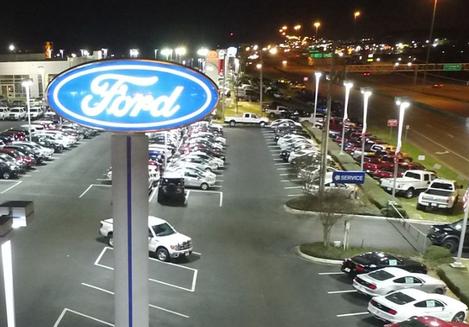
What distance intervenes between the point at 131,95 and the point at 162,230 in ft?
50.4

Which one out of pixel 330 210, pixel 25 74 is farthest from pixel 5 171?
pixel 25 74

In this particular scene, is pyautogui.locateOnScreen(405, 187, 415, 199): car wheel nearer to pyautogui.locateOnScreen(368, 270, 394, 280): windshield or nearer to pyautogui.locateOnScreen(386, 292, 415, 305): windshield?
pyautogui.locateOnScreen(368, 270, 394, 280): windshield

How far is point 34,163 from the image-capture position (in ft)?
123

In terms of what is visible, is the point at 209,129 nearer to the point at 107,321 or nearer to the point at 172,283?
the point at 172,283

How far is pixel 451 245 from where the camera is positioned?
24375mm

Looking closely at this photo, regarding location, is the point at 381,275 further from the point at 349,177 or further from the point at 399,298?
the point at 349,177

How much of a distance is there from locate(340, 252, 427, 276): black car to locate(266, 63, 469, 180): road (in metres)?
20.3

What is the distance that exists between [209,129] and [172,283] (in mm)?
34164

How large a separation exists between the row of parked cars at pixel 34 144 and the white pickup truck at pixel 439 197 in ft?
85.9

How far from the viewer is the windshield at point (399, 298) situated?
16.6 m

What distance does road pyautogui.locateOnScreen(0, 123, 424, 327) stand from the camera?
16703 millimetres

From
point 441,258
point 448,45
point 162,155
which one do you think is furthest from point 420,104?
point 448,45

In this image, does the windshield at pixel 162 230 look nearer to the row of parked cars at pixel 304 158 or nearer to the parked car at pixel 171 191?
the parked car at pixel 171 191

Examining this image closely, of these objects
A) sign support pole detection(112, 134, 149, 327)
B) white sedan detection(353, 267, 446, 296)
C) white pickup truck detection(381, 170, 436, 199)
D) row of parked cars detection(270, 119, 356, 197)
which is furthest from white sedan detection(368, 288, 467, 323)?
white pickup truck detection(381, 170, 436, 199)
